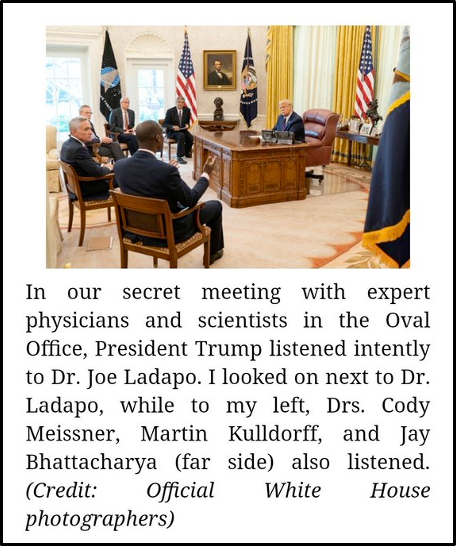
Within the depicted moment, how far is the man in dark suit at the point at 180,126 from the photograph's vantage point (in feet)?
36.9

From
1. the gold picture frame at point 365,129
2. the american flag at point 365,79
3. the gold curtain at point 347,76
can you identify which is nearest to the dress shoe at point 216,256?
the gold picture frame at point 365,129

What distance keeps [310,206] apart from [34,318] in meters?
5.91

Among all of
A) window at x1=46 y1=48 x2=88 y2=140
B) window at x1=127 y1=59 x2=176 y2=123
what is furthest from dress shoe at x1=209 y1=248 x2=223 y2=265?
window at x1=127 y1=59 x2=176 y2=123

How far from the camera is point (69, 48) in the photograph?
36.9ft

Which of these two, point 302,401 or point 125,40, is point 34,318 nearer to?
point 302,401

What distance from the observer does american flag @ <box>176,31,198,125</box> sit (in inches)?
464

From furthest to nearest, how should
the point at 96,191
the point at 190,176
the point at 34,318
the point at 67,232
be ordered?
the point at 190,176, the point at 67,232, the point at 96,191, the point at 34,318

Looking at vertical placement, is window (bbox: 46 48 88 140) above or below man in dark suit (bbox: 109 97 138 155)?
above

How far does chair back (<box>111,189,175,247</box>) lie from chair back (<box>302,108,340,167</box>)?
5.71 meters

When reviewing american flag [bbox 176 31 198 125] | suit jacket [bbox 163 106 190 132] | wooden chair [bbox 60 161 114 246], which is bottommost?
wooden chair [bbox 60 161 114 246]

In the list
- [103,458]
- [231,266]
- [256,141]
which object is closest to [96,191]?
[231,266]

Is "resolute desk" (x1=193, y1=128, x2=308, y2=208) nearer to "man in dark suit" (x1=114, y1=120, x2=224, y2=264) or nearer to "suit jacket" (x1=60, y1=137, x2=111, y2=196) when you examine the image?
"suit jacket" (x1=60, y1=137, x2=111, y2=196)

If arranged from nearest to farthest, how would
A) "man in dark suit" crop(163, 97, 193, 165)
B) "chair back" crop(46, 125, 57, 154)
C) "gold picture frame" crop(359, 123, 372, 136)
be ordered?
"chair back" crop(46, 125, 57, 154), "gold picture frame" crop(359, 123, 372, 136), "man in dark suit" crop(163, 97, 193, 165)

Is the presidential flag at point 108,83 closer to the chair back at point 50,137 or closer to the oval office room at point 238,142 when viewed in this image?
the oval office room at point 238,142
